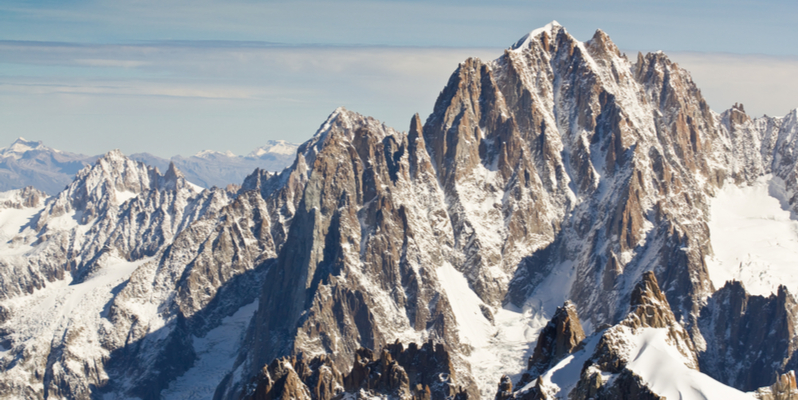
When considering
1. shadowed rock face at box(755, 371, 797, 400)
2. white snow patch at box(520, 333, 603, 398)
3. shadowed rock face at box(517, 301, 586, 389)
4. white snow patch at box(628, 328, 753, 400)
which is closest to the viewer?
white snow patch at box(628, 328, 753, 400)

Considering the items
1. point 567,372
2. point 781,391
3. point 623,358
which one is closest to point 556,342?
point 567,372

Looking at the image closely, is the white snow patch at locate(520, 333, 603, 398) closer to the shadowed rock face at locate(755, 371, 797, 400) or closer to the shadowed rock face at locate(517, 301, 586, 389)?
the shadowed rock face at locate(517, 301, 586, 389)

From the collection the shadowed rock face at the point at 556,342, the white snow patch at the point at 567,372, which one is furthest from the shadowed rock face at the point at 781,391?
the shadowed rock face at the point at 556,342

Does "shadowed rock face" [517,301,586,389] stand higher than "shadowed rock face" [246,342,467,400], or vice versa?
"shadowed rock face" [517,301,586,389]

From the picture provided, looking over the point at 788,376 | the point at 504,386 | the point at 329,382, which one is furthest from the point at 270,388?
the point at 788,376

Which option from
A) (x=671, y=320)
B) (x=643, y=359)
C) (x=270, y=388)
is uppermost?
(x=671, y=320)

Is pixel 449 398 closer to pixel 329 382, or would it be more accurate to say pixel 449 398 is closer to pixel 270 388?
pixel 329 382

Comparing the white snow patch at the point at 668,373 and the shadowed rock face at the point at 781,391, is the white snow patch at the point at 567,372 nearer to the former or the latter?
the white snow patch at the point at 668,373

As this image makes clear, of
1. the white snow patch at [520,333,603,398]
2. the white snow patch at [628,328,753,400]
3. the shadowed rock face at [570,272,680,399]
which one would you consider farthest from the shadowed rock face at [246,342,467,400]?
the white snow patch at [628,328,753,400]

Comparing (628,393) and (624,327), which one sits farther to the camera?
(624,327)
